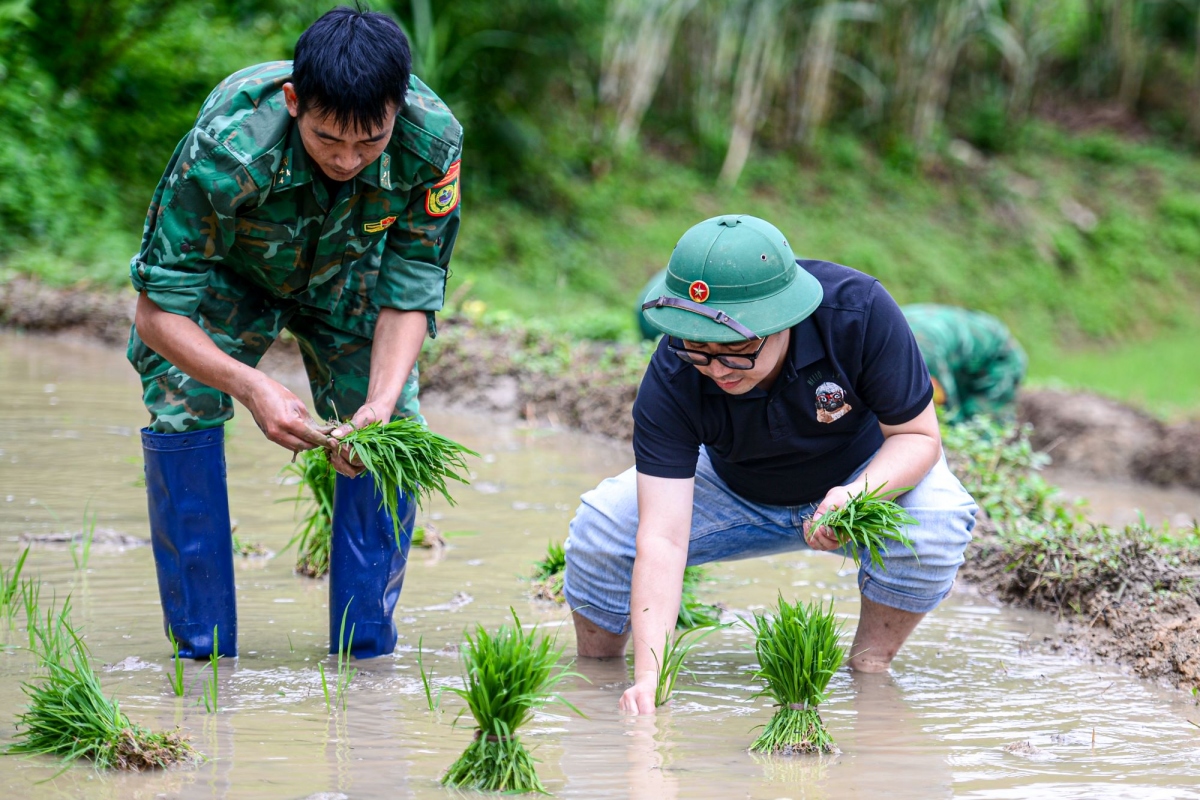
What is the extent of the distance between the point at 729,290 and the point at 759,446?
50 cm

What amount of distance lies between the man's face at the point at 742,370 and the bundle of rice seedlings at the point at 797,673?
53 centimetres

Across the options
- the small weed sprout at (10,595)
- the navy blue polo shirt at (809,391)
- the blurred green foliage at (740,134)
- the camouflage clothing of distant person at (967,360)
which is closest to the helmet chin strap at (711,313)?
the navy blue polo shirt at (809,391)

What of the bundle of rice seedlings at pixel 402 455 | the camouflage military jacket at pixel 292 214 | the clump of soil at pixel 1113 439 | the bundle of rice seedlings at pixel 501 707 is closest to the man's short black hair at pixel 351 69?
the camouflage military jacket at pixel 292 214

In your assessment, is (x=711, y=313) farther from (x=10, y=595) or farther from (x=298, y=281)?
(x=10, y=595)

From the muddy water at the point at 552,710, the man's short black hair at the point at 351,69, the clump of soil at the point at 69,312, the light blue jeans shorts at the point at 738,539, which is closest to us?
the muddy water at the point at 552,710

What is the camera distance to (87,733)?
8.17 feet

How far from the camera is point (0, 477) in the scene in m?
4.92

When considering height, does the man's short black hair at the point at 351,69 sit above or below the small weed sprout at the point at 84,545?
above

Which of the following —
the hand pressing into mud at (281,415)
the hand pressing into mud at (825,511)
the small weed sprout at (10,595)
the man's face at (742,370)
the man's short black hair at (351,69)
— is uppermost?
the man's short black hair at (351,69)

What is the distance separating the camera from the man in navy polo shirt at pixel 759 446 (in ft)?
9.40

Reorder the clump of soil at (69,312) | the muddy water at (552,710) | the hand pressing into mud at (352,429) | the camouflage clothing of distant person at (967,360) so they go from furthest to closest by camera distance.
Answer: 1. the clump of soil at (69,312)
2. the camouflage clothing of distant person at (967,360)
3. the hand pressing into mud at (352,429)
4. the muddy water at (552,710)

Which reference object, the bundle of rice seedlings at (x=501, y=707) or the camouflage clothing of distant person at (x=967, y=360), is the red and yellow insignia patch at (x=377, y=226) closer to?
the bundle of rice seedlings at (x=501, y=707)

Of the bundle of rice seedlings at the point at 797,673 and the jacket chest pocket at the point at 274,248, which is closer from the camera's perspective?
the bundle of rice seedlings at the point at 797,673

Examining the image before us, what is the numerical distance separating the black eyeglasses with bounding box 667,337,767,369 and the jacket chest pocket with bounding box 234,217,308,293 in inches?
39.2
